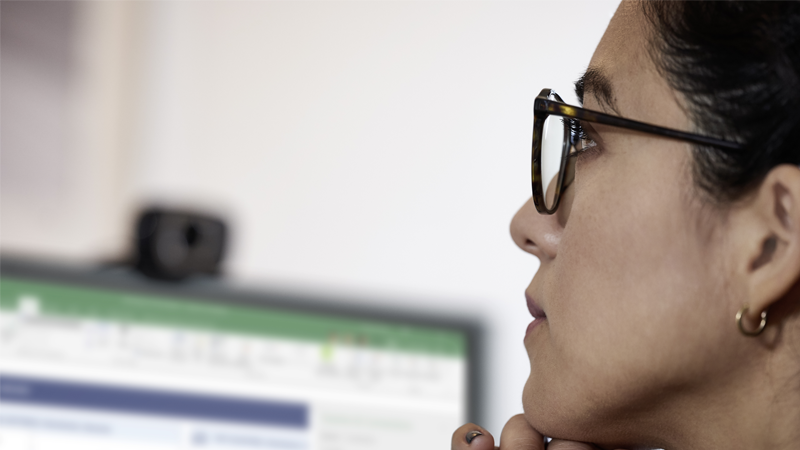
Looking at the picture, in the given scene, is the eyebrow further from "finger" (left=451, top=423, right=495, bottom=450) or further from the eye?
"finger" (left=451, top=423, right=495, bottom=450)

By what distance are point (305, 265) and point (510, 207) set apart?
1.26ft

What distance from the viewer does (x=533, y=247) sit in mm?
667

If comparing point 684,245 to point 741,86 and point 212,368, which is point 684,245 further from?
point 212,368

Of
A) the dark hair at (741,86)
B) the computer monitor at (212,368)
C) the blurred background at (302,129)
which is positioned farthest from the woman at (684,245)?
the blurred background at (302,129)

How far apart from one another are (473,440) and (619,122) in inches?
13.4

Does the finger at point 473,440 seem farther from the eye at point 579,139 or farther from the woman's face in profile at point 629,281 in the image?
the eye at point 579,139

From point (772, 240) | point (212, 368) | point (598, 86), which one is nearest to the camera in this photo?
point (772, 240)

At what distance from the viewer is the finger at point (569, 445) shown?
2.11 ft

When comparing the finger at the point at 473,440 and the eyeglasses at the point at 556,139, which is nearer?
the eyeglasses at the point at 556,139

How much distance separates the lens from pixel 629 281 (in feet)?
1.79

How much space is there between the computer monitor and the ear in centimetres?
49

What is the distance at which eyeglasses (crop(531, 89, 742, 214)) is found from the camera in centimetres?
56

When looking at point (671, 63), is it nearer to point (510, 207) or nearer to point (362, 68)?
point (510, 207)

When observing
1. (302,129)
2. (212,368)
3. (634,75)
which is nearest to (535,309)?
(634,75)
